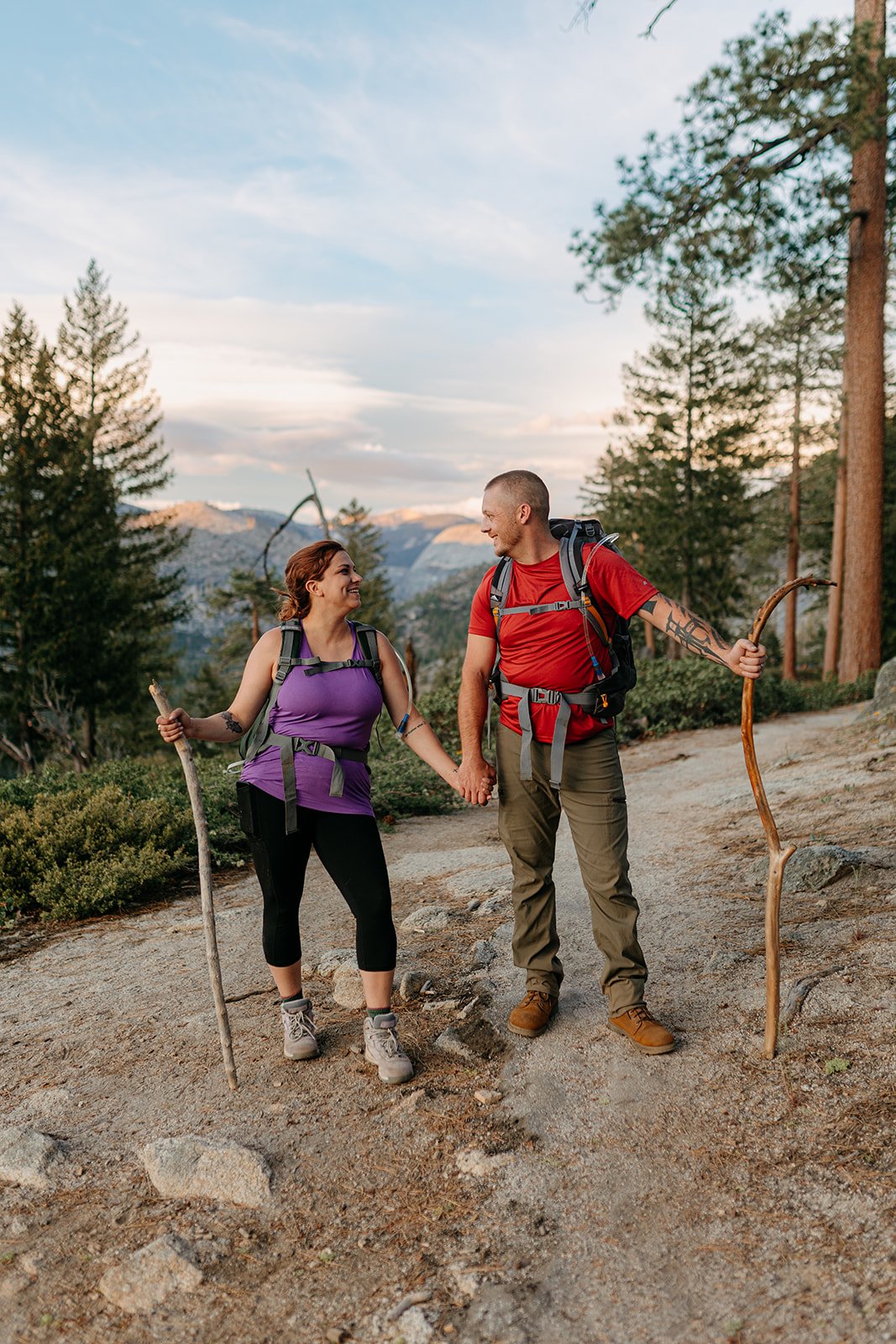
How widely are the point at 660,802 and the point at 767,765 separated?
1.44 meters

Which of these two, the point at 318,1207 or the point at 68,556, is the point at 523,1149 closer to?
the point at 318,1207

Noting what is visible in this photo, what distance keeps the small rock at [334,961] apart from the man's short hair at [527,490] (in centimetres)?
246

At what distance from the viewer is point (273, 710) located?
369 centimetres

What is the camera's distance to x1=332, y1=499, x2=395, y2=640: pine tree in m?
58.3

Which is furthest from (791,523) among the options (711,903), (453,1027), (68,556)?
(453,1027)

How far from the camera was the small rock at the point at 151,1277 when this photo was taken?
257 centimetres

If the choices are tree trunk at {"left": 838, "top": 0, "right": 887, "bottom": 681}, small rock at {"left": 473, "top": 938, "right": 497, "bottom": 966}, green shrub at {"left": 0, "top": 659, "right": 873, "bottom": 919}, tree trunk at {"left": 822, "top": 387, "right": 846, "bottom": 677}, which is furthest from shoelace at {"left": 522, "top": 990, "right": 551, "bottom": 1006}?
tree trunk at {"left": 822, "top": 387, "right": 846, "bottom": 677}

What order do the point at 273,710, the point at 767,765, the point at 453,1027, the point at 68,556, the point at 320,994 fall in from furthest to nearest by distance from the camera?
the point at 68,556, the point at 767,765, the point at 320,994, the point at 453,1027, the point at 273,710

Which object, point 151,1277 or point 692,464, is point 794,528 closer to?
point 692,464

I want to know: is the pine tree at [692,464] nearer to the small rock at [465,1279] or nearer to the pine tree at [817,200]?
the pine tree at [817,200]

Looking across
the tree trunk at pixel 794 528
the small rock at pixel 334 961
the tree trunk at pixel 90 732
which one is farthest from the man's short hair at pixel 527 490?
the tree trunk at pixel 90 732

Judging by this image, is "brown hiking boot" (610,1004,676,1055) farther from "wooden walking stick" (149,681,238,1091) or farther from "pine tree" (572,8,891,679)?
"pine tree" (572,8,891,679)

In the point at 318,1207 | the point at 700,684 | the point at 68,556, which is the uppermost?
the point at 68,556

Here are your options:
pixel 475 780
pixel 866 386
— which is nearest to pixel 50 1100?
pixel 475 780
